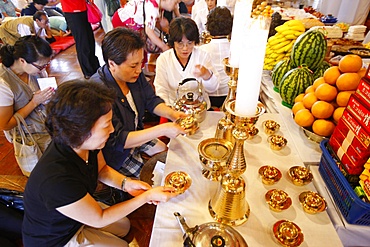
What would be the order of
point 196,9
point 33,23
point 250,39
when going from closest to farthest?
point 250,39 → point 196,9 → point 33,23

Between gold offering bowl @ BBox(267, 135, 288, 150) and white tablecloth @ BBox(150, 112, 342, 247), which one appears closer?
white tablecloth @ BBox(150, 112, 342, 247)

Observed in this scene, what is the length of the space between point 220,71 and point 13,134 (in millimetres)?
1540

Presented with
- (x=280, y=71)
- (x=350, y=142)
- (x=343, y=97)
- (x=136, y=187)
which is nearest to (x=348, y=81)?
(x=343, y=97)

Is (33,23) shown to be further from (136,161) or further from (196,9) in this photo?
(136,161)

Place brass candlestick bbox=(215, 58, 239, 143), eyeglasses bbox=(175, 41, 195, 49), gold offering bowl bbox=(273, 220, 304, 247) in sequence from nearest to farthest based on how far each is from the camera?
1. gold offering bowl bbox=(273, 220, 304, 247)
2. brass candlestick bbox=(215, 58, 239, 143)
3. eyeglasses bbox=(175, 41, 195, 49)

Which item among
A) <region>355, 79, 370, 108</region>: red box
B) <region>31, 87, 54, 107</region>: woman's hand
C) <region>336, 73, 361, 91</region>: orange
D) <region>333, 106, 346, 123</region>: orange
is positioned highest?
<region>355, 79, 370, 108</region>: red box

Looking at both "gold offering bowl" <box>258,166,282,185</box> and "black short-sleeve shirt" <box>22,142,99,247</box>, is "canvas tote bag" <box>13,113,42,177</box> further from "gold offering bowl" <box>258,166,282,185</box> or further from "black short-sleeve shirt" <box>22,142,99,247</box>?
"gold offering bowl" <box>258,166,282,185</box>

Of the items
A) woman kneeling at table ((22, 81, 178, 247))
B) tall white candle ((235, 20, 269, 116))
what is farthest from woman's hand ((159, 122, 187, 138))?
tall white candle ((235, 20, 269, 116))

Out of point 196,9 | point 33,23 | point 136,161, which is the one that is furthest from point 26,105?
point 33,23

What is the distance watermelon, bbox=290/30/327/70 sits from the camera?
58.3 inches

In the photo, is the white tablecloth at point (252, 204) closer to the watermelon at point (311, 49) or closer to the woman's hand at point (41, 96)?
the watermelon at point (311, 49)

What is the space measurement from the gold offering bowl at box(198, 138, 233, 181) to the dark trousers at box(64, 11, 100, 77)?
106 inches

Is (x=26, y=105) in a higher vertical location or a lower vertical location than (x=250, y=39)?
lower

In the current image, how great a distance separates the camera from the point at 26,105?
1.59 m
